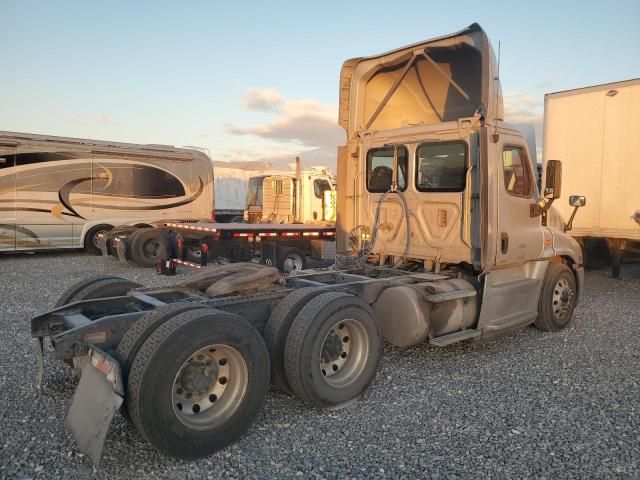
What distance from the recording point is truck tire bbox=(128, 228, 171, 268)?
12.7 metres

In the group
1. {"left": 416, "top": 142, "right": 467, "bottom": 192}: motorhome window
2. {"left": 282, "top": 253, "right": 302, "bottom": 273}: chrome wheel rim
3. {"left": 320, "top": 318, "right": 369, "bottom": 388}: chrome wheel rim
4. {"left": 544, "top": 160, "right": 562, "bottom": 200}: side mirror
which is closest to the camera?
{"left": 320, "top": 318, "right": 369, "bottom": 388}: chrome wheel rim

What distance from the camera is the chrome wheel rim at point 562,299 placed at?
6.73m

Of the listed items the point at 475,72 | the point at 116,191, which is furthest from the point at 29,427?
the point at 116,191

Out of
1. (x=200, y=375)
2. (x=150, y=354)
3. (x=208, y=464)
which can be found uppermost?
(x=150, y=354)

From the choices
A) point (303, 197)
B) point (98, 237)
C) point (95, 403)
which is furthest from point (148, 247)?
point (95, 403)

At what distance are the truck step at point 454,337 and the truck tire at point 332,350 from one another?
0.88 meters

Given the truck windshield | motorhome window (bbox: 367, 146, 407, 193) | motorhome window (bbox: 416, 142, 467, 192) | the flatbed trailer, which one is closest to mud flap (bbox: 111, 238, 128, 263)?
the flatbed trailer

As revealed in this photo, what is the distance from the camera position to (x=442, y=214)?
19.9 feet

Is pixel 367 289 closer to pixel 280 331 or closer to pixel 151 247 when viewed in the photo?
pixel 280 331

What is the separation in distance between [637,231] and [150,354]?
9.25 meters

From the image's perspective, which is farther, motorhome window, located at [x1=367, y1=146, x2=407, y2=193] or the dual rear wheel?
motorhome window, located at [x1=367, y1=146, x2=407, y2=193]

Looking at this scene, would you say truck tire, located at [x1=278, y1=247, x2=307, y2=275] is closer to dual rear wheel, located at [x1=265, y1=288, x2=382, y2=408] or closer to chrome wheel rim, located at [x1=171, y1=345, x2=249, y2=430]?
dual rear wheel, located at [x1=265, y1=288, x2=382, y2=408]

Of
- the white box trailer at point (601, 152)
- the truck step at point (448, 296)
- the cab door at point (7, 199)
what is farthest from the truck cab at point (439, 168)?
the cab door at point (7, 199)

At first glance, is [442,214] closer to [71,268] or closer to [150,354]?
[150,354]
